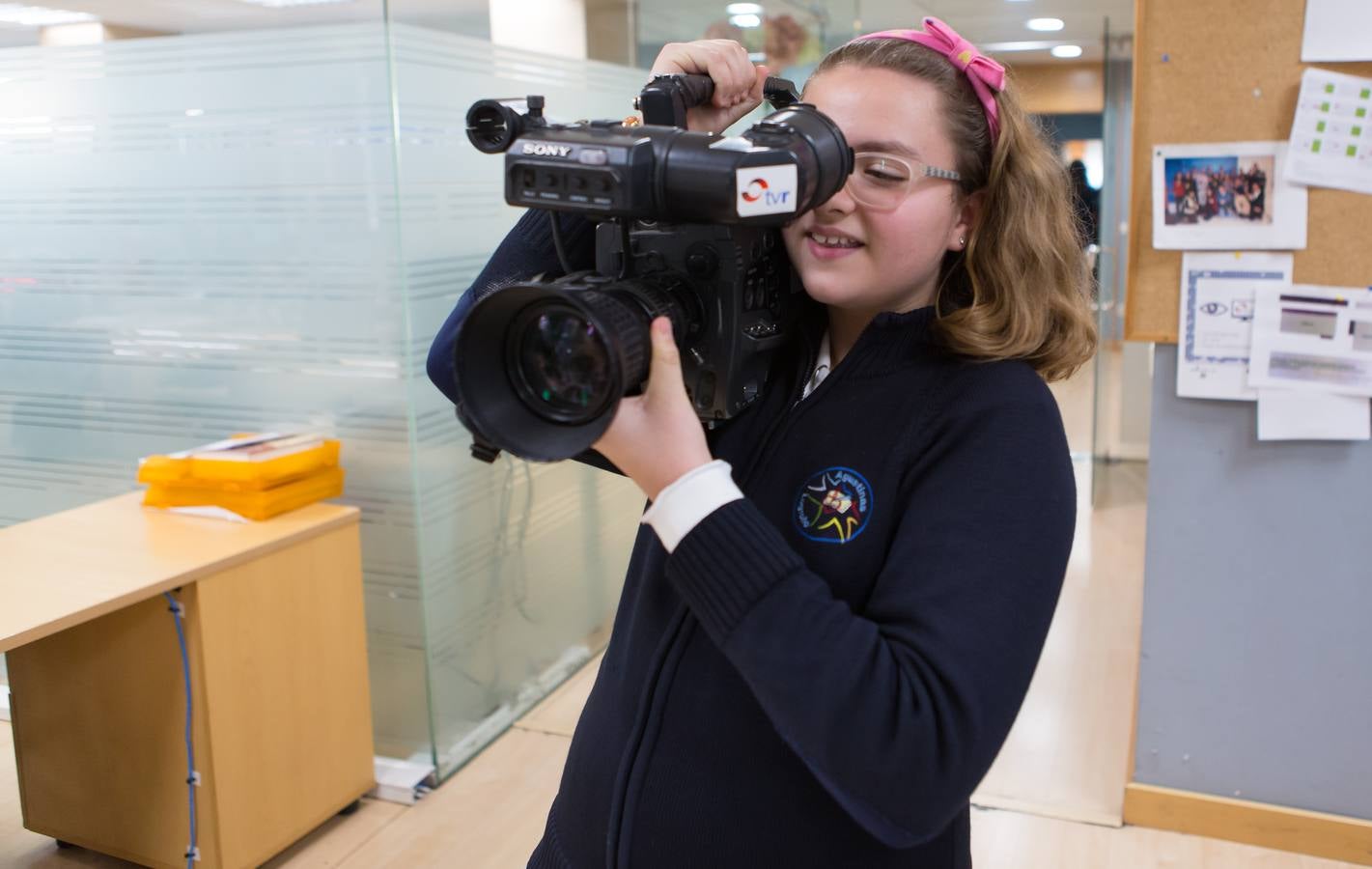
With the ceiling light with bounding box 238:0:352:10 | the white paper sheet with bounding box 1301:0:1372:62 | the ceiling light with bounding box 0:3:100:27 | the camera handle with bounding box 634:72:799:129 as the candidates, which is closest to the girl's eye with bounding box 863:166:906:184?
the camera handle with bounding box 634:72:799:129

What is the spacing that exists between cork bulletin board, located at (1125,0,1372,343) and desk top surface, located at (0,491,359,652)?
176 cm

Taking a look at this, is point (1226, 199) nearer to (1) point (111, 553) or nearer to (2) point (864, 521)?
(2) point (864, 521)

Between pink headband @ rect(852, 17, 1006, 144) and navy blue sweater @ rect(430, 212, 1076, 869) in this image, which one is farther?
pink headband @ rect(852, 17, 1006, 144)

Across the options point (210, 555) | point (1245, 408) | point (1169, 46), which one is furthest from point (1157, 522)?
point (210, 555)

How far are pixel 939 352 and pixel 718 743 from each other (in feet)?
1.07

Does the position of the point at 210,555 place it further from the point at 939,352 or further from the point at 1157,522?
the point at 1157,522

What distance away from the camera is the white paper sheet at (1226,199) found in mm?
2082

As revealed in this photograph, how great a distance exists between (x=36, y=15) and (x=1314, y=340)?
8.42 ft

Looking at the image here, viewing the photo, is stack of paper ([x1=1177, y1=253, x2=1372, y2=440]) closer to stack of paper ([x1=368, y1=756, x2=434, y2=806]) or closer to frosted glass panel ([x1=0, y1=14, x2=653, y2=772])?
frosted glass panel ([x1=0, y1=14, x2=653, y2=772])

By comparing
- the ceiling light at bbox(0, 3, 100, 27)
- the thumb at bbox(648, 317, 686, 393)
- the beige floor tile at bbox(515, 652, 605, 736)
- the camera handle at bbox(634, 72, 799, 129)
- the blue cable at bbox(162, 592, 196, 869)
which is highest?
the ceiling light at bbox(0, 3, 100, 27)

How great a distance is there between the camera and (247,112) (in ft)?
7.95

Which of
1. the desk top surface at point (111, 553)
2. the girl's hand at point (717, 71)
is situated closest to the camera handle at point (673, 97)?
the girl's hand at point (717, 71)

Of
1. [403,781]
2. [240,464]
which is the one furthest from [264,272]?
[403,781]

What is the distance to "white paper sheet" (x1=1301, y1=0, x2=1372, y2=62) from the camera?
6.48ft
